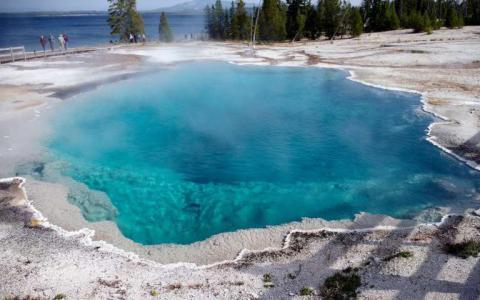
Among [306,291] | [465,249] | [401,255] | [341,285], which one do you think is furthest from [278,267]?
[465,249]

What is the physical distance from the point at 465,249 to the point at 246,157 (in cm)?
701

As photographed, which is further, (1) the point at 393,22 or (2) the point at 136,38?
(1) the point at 393,22

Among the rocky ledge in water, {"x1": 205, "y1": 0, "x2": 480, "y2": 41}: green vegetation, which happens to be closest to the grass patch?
the rocky ledge in water

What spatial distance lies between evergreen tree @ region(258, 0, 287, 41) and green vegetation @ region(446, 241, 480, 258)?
43.4 meters

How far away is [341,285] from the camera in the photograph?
623 centimetres

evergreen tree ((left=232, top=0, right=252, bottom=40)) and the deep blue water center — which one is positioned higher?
evergreen tree ((left=232, top=0, right=252, bottom=40))

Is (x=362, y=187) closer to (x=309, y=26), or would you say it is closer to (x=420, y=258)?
(x=420, y=258)

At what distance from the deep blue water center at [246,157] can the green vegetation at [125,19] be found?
3026cm

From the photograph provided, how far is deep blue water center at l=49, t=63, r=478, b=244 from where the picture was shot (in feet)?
31.7

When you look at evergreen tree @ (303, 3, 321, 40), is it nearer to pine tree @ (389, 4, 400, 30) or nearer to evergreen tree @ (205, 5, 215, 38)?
pine tree @ (389, 4, 400, 30)

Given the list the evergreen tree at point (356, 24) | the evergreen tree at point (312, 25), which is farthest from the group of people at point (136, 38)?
the evergreen tree at point (356, 24)

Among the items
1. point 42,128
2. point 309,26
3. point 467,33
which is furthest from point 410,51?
point 42,128

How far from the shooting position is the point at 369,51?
108ft

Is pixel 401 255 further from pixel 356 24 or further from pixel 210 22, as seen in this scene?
pixel 210 22
